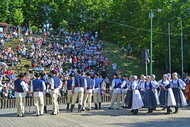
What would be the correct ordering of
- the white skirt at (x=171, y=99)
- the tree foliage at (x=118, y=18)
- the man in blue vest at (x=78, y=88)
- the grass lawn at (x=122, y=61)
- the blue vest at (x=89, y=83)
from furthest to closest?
the tree foliage at (x=118, y=18) < the grass lawn at (x=122, y=61) < the blue vest at (x=89, y=83) < the man in blue vest at (x=78, y=88) < the white skirt at (x=171, y=99)

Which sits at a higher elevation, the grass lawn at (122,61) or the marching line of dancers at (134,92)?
the grass lawn at (122,61)

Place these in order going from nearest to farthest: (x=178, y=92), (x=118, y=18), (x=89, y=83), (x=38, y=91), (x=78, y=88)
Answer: (x=38, y=91) < (x=178, y=92) < (x=78, y=88) < (x=89, y=83) < (x=118, y=18)

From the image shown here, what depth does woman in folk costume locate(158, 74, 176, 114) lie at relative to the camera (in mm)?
13008

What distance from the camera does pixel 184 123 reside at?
10.6 m

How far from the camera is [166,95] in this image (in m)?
13.2

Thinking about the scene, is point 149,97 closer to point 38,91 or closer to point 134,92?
point 134,92

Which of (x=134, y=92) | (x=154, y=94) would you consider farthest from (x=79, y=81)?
(x=154, y=94)

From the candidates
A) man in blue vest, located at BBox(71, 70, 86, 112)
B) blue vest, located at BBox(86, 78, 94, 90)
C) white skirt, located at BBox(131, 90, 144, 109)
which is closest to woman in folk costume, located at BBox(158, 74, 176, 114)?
white skirt, located at BBox(131, 90, 144, 109)

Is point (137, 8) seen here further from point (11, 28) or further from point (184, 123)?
point (184, 123)

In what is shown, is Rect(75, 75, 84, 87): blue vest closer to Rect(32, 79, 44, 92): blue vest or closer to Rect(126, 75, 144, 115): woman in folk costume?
Rect(32, 79, 44, 92): blue vest

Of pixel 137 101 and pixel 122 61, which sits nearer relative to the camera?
pixel 137 101

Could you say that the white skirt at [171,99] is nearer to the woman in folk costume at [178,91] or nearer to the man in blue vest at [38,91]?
the woman in folk costume at [178,91]

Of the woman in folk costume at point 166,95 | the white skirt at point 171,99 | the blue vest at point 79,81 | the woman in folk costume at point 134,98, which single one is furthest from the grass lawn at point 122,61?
the white skirt at point 171,99

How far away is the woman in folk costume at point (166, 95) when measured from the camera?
1301cm
